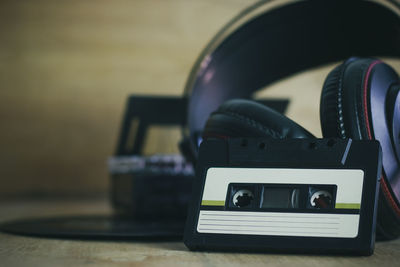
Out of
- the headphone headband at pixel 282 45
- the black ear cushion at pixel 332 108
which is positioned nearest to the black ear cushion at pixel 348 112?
the black ear cushion at pixel 332 108

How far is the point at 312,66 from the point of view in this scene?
35.9 inches

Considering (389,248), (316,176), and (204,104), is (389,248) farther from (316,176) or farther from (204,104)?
(204,104)

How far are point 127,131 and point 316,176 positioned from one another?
37.8 inches

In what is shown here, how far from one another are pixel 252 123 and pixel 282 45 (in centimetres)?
35

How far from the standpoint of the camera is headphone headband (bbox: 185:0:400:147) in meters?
0.79

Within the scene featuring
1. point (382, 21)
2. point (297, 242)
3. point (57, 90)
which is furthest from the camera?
point (57, 90)

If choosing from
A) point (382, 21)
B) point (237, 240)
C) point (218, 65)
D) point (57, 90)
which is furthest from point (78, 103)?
point (237, 240)

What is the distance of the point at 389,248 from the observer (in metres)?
0.58

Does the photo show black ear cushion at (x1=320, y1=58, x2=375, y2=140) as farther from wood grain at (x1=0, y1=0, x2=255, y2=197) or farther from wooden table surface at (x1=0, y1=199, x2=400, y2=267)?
wood grain at (x1=0, y1=0, x2=255, y2=197)

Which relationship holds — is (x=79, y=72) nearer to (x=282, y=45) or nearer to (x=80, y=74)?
(x=80, y=74)

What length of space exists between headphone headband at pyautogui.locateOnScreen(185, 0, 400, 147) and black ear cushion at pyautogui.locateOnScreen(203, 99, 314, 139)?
0.67 feet

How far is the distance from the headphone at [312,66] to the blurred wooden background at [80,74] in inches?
40.9

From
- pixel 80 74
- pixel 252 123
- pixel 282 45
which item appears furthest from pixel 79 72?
pixel 252 123

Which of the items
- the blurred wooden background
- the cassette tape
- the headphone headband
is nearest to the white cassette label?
the cassette tape
